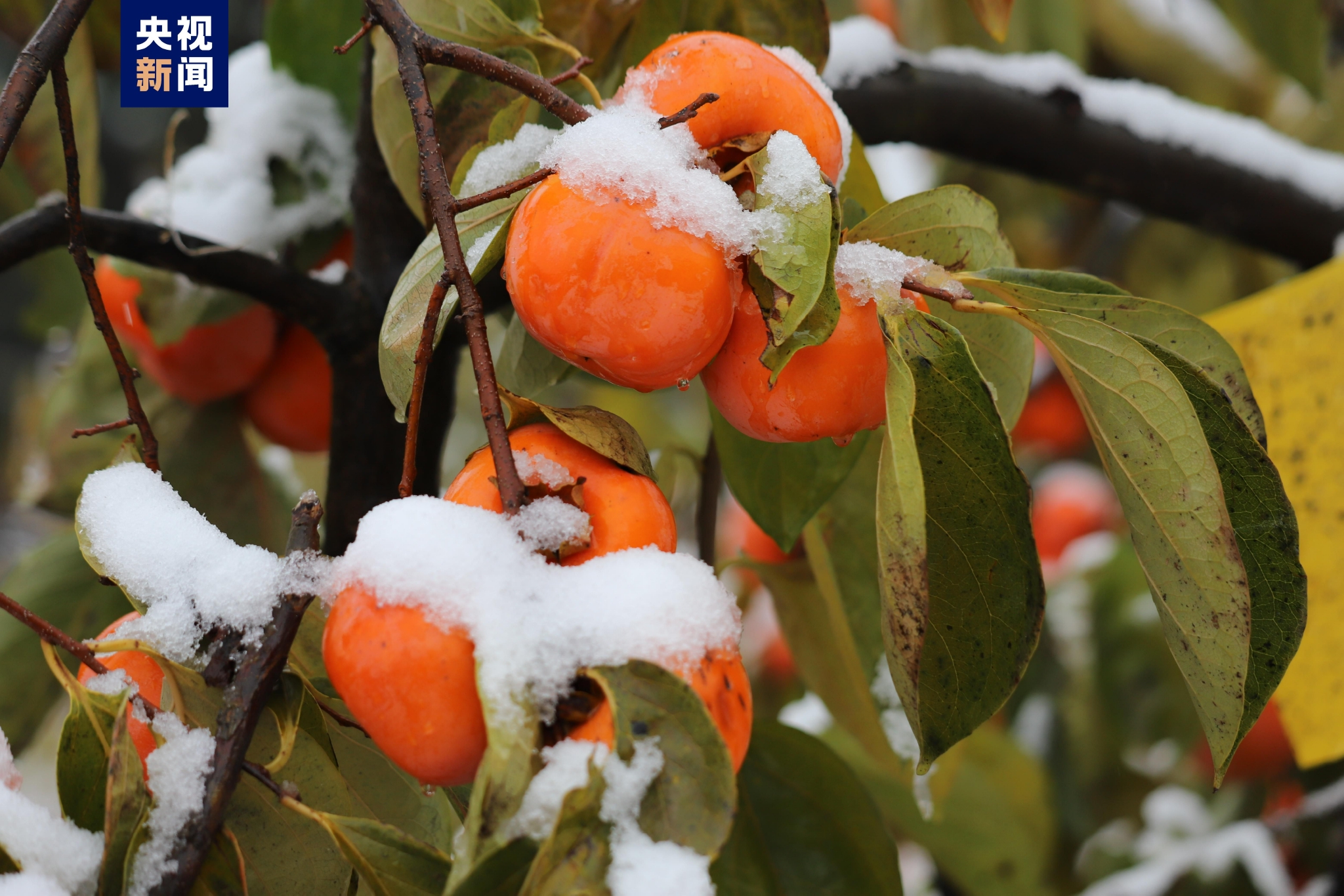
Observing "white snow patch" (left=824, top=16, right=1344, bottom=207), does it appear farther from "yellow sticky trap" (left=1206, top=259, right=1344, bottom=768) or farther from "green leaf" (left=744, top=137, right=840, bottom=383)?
"green leaf" (left=744, top=137, right=840, bottom=383)

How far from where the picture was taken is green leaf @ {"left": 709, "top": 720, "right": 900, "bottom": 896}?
0.46 metres

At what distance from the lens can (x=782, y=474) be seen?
0.41 meters

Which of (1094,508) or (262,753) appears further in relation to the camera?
(1094,508)

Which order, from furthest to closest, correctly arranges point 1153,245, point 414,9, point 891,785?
point 1153,245 < point 891,785 < point 414,9

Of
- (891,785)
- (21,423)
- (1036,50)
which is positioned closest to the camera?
(891,785)

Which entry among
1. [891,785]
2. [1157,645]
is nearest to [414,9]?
[891,785]

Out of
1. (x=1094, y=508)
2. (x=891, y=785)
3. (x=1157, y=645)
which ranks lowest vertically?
(x=1094, y=508)

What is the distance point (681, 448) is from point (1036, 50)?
63 centimetres

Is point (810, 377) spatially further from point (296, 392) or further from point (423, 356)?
point (296, 392)

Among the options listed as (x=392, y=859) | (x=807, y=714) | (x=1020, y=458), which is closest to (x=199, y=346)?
(x=392, y=859)

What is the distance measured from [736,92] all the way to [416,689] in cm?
18

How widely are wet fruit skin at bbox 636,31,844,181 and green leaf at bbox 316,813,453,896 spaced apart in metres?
0.19

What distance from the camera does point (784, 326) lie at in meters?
0.24

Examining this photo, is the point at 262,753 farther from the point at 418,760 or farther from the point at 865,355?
the point at 865,355
